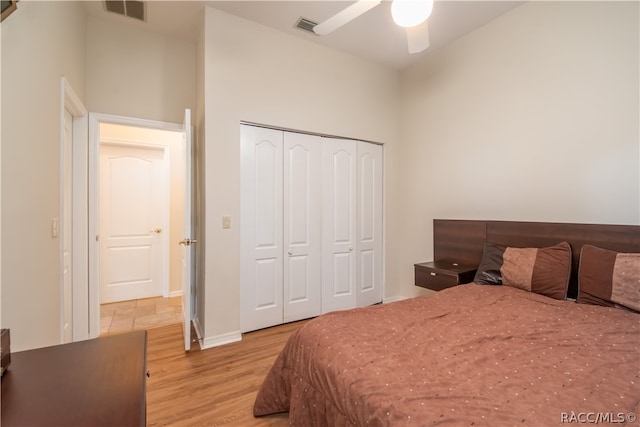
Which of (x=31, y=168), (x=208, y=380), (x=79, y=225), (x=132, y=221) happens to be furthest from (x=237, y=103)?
(x=132, y=221)

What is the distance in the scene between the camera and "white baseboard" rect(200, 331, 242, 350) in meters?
2.49

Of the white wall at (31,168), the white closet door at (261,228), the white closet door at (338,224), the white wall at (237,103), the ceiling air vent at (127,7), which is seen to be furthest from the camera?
the white closet door at (338,224)

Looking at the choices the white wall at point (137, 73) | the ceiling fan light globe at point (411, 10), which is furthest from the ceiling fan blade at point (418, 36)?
the white wall at point (137, 73)

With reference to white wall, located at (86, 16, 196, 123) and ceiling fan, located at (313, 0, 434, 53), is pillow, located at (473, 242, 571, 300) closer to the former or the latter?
ceiling fan, located at (313, 0, 434, 53)

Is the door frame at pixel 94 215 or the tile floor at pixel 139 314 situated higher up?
the door frame at pixel 94 215

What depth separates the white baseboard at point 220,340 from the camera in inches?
98.0

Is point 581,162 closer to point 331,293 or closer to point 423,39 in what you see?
point 423,39

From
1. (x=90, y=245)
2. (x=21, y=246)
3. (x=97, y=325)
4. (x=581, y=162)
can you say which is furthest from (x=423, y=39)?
(x=97, y=325)

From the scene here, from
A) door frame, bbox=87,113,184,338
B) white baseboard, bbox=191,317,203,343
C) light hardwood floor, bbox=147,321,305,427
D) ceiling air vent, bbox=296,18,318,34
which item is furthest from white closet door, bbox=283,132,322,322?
door frame, bbox=87,113,184,338

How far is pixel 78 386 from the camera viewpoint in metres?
0.81

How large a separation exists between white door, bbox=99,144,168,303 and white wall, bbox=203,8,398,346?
189 centimetres

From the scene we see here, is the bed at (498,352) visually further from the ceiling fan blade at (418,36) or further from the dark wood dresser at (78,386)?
the ceiling fan blade at (418,36)

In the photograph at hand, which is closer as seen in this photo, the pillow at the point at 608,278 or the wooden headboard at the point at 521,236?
the pillow at the point at 608,278

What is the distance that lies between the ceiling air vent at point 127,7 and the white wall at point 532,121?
116 inches
